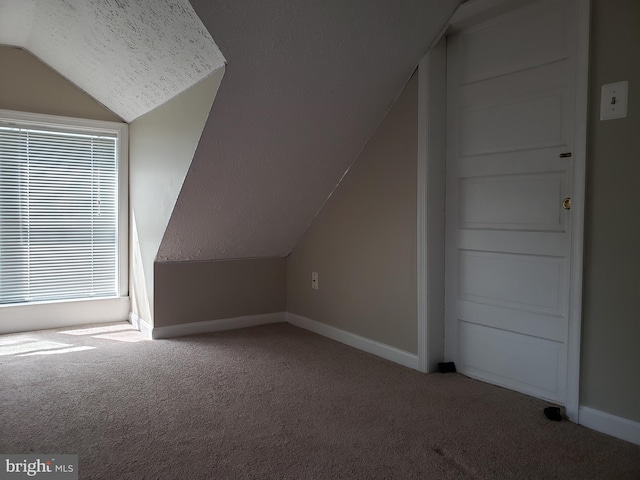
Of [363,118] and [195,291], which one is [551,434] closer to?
[363,118]

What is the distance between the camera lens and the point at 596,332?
183cm

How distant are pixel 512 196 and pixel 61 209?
9.88ft

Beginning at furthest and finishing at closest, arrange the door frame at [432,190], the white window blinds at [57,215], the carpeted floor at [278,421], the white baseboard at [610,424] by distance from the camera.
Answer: the white window blinds at [57,215]
the door frame at [432,190]
the white baseboard at [610,424]
the carpeted floor at [278,421]

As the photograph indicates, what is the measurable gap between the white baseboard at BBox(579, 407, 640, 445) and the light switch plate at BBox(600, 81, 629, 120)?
1.13m

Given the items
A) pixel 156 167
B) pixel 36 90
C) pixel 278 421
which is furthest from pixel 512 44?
pixel 36 90

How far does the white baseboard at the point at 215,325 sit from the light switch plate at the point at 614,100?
2.55 meters

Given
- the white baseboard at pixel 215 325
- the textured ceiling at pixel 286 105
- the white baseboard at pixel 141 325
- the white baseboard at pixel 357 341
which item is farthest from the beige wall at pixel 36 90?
the white baseboard at pixel 357 341

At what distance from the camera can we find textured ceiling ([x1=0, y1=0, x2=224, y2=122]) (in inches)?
79.7

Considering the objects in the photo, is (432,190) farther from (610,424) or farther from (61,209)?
(61,209)

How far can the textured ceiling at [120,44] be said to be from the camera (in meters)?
2.03

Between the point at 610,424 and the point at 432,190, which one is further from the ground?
the point at 432,190

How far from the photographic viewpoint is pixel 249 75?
7.17 ft

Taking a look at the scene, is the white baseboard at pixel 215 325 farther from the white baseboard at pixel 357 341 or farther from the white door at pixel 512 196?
the white door at pixel 512 196

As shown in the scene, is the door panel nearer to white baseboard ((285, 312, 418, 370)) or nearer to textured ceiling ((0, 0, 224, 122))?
textured ceiling ((0, 0, 224, 122))
